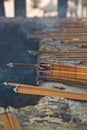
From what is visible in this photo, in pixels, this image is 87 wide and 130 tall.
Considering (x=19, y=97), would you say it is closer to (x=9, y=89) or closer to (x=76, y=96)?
(x=9, y=89)

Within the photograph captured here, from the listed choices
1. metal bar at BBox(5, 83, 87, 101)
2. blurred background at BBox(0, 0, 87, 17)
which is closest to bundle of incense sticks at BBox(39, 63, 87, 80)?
metal bar at BBox(5, 83, 87, 101)

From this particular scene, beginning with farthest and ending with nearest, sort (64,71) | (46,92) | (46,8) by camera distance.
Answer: (46,8), (64,71), (46,92)

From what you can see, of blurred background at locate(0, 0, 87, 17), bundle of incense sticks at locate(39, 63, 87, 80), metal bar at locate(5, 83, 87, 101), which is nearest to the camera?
metal bar at locate(5, 83, 87, 101)

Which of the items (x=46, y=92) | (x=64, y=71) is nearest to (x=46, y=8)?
(x=64, y=71)

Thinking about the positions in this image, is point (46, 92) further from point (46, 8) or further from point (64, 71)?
point (46, 8)

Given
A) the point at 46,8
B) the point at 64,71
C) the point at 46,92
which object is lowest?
the point at 46,8

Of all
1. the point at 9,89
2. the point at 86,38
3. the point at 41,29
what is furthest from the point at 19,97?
the point at 41,29

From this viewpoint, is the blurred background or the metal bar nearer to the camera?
the metal bar

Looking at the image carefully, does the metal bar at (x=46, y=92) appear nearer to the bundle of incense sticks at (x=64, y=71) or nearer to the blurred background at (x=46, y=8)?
the bundle of incense sticks at (x=64, y=71)

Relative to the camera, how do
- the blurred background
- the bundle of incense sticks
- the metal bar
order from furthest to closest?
1. the blurred background
2. the bundle of incense sticks
3. the metal bar

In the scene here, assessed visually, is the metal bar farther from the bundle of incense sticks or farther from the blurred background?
the blurred background

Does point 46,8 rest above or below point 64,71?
below
